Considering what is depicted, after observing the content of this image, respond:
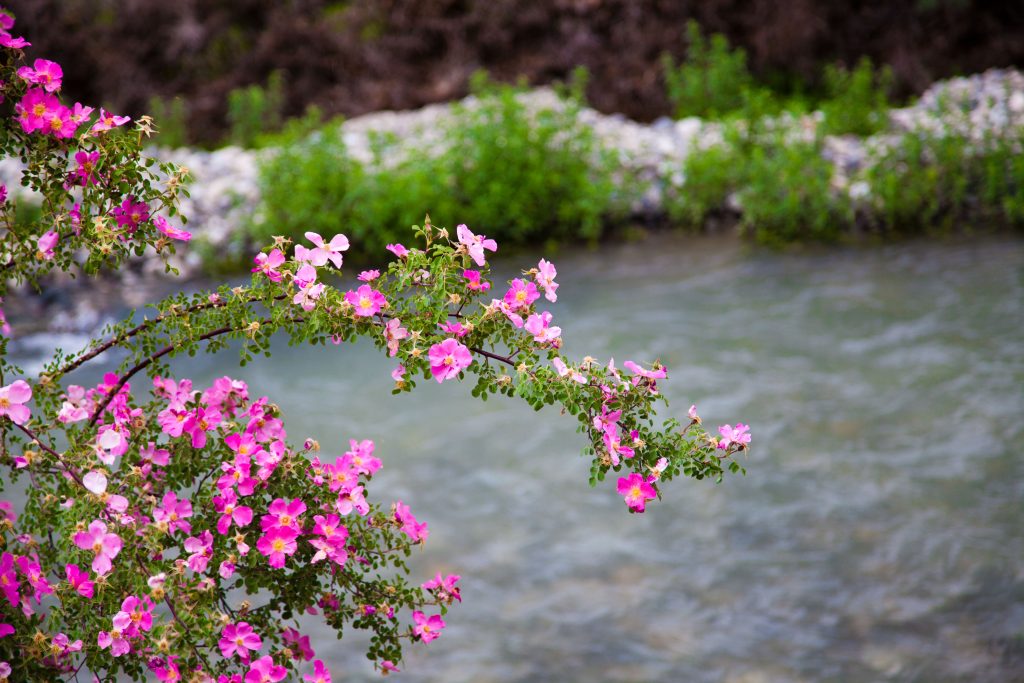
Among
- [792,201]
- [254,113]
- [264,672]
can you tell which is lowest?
[264,672]

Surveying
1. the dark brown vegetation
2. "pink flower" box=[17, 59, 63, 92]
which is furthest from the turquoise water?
the dark brown vegetation

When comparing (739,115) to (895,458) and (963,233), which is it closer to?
(963,233)

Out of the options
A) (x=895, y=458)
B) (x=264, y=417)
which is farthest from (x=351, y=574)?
(x=895, y=458)

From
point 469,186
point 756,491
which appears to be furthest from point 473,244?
point 469,186

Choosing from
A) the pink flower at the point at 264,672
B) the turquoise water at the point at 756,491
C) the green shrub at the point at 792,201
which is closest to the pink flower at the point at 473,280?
the pink flower at the point at 264,672

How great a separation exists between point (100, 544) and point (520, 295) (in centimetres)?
75

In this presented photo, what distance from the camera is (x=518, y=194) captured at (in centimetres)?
672

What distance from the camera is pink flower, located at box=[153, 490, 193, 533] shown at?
151 centimetres

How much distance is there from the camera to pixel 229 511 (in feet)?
5.05

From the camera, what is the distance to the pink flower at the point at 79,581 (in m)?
1.46

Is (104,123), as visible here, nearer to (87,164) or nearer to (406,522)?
(87,164)

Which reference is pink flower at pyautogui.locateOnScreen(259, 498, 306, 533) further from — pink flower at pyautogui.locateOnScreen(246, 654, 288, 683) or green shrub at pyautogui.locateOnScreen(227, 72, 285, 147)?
green shrub at pyautogui.locateOnScreen(227, 72, 285, 147)

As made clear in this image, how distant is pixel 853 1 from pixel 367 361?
6.87 m

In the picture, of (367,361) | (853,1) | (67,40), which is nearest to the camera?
(367,361)
